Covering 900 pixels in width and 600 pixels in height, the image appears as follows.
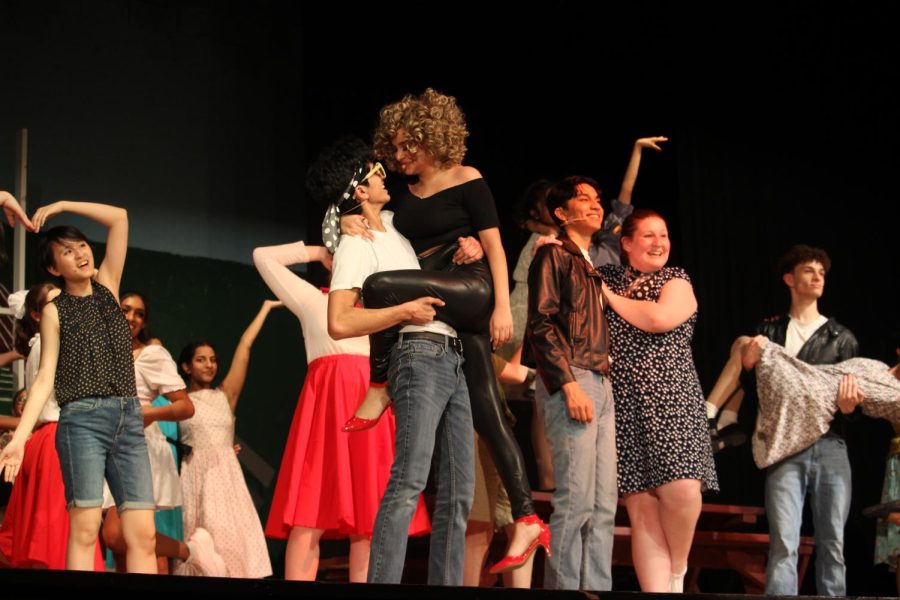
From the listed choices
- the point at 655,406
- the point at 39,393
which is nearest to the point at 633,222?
the point at 655,406

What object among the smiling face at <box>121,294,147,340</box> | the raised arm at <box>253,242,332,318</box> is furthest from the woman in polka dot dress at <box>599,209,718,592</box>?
the smiling face at <box>121,294,147,340</box>

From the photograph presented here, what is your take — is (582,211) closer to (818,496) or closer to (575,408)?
(575,408)

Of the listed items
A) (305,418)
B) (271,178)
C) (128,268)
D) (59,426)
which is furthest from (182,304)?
(59,426)

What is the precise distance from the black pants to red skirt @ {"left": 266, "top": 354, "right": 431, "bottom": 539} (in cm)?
91

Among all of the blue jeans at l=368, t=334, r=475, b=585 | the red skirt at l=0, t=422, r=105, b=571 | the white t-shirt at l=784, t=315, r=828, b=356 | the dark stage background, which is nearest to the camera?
the blue jeans at l=368, t=334, r=475, b=585

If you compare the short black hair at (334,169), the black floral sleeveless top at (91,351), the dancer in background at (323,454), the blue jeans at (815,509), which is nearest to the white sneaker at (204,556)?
the dancer in background at (323,454)

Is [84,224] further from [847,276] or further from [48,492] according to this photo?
[847,276]

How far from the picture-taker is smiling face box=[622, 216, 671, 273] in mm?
4375

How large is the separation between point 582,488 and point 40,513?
6.77 ft

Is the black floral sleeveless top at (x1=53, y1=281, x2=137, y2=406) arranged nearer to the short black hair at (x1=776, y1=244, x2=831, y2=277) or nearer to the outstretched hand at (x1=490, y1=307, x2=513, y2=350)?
the outstretched hand at (x1=490, y1=307, x2=513, y2=350)

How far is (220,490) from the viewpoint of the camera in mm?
5758

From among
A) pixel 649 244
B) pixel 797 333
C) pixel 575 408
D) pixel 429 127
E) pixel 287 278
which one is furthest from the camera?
pixel 797 333

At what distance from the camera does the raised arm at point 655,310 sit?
4.19 meters

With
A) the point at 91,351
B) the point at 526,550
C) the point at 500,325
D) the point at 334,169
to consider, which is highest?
the point at 334,169
